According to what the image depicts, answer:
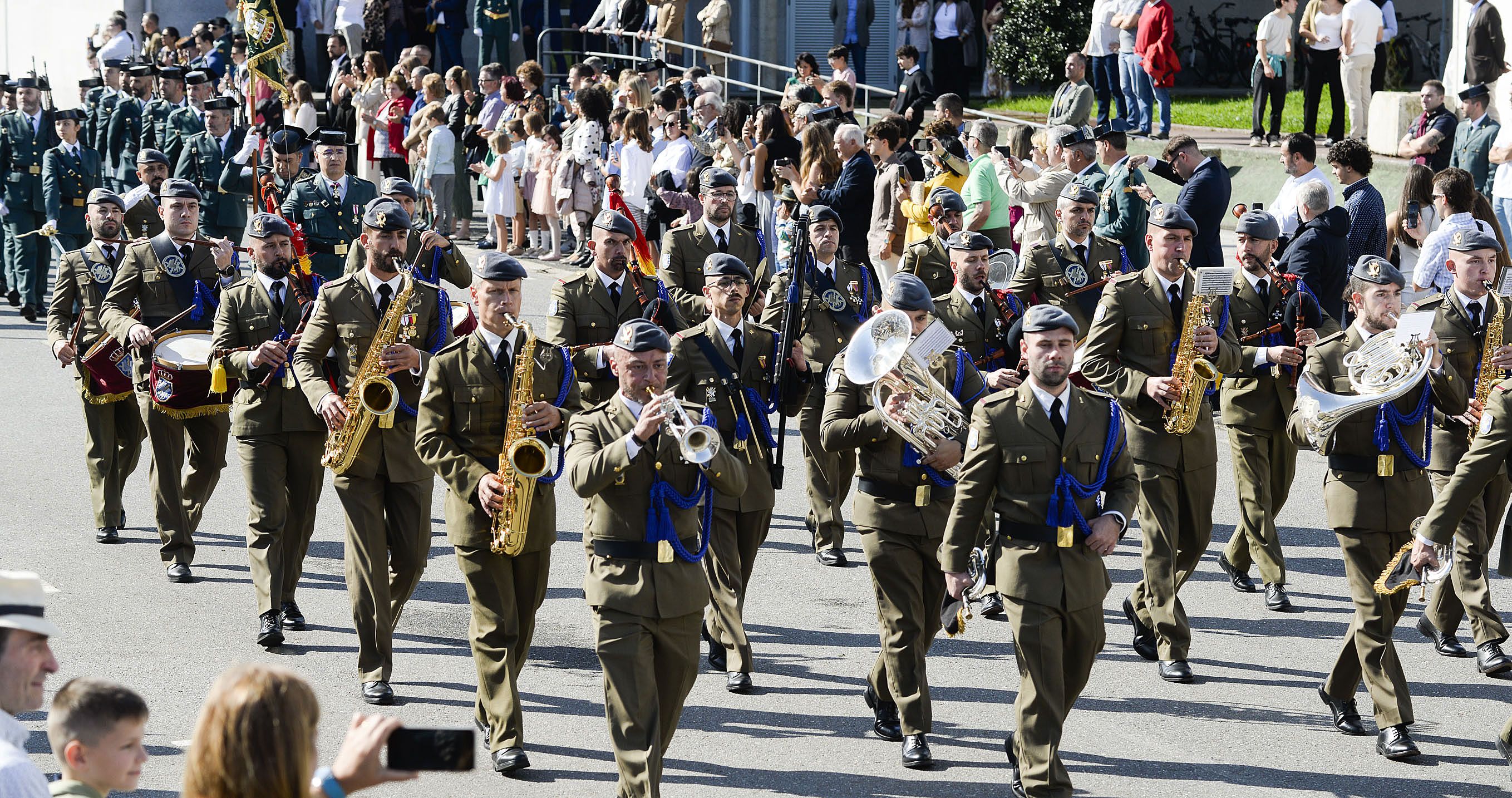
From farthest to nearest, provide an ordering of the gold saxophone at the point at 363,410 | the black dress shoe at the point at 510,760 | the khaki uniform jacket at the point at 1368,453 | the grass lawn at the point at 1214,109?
the grass lawn at the point at 1214,109, the gold saxophone at the point at 363,410, the khaki uniform jacket at the point at 1368,453, the black dress shoe at the point at 510,760

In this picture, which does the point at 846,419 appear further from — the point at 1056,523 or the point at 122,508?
the point at 122,508

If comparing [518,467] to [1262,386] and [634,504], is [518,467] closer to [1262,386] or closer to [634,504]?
[634,504]

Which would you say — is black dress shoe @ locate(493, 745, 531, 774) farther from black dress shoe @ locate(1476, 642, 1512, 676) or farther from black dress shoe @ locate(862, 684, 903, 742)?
black dress shoe @ locate(1476, 642, 1512, 676)

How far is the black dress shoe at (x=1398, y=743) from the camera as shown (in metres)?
7.81

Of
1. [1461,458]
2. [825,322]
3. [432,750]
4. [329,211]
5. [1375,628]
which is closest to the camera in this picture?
[432,750]

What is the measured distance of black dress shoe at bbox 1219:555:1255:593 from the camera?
34.2ft

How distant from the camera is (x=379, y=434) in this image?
339 inches

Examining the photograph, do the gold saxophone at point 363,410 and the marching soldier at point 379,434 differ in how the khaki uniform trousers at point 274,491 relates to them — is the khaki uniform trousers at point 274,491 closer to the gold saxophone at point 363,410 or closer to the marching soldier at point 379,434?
the marching soldier at point 379,434

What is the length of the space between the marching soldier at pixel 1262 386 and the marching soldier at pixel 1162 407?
2.09 feet

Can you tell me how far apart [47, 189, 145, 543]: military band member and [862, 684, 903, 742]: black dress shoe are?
5514mm

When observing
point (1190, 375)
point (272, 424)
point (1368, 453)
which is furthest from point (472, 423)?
point (1368, 453)

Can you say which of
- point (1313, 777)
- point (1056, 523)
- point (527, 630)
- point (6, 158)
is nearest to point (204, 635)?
point (527, 630)

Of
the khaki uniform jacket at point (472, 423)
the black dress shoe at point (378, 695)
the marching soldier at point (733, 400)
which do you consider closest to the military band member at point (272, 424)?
the black dress shoe at point (378, 695)

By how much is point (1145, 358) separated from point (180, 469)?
5.62 m
